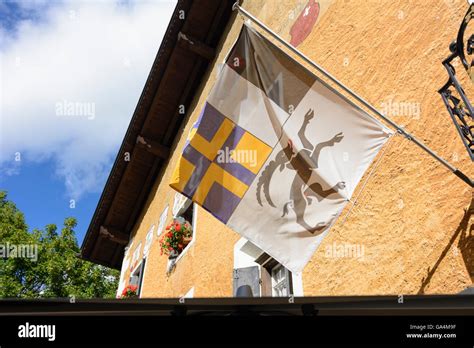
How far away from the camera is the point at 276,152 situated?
13.1 ft

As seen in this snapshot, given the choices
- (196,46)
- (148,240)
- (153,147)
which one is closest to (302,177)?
(196,46)

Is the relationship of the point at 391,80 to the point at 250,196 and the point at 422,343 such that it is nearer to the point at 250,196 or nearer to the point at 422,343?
the point at 250,196

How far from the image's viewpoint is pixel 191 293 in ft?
26.3

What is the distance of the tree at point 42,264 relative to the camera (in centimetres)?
2206

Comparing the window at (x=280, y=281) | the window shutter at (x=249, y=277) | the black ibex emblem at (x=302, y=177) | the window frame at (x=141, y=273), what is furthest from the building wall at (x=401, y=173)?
the window frame at (x=141, y=273)

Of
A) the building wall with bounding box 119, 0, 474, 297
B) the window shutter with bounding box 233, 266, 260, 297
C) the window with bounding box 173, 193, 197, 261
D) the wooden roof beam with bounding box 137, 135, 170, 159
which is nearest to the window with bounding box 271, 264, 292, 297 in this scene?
the window shutter with bounding box 233, 266, 260, 297

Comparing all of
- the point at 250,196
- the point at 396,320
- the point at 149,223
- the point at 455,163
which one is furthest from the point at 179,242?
the point at 396,320

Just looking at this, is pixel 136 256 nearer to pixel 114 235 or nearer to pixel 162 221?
pixel 114 235

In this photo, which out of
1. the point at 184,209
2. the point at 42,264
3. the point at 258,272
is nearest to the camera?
the point at 258,272

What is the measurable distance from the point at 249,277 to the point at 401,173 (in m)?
2.76

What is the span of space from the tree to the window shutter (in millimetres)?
17307

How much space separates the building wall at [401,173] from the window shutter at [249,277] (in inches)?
47.9

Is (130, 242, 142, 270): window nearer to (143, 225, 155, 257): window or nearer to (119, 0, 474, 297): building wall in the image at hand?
(143, 225, 155, 257): window

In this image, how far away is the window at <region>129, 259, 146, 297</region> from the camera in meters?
11.8
